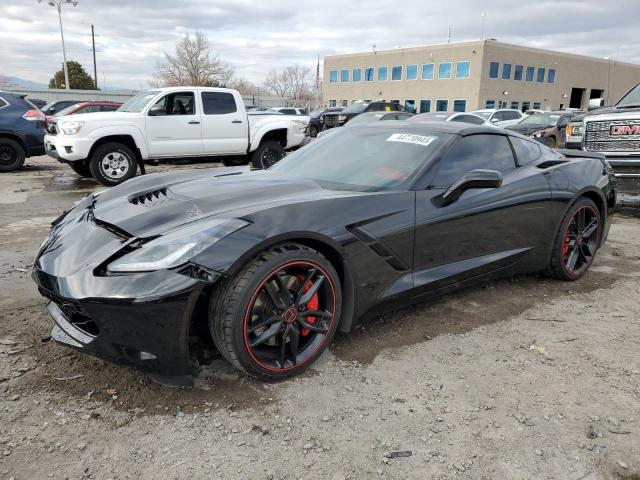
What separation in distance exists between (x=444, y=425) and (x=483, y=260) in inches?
58.8

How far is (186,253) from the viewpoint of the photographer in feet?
7.64

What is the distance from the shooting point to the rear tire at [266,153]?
35.6ft

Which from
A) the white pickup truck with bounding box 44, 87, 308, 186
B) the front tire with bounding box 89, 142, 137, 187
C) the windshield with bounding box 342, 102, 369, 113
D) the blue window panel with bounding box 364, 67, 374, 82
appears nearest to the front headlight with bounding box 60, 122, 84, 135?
the white pickup truck with bounding box 44, 87, 308, 186

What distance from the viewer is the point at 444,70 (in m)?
47.9

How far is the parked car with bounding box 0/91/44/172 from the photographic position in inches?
420

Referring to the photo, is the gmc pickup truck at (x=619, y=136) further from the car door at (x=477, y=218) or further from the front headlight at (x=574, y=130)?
the car door at (x=477, y=218)

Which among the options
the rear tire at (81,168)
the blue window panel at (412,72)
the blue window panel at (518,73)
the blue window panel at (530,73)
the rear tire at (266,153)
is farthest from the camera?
the blue window panel at (412,72)

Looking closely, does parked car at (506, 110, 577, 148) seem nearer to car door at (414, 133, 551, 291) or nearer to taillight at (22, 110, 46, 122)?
car door at (414, 133, 551, 291)

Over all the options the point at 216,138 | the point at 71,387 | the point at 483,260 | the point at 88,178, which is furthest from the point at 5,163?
the point at 483,260

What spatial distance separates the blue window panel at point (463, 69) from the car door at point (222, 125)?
133 ft

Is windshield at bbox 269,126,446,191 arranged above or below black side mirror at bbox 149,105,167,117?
below

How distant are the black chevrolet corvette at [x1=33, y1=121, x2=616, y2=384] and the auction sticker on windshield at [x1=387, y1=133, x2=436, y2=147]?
0.05ft

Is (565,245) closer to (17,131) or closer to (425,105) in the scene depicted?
(17,131)


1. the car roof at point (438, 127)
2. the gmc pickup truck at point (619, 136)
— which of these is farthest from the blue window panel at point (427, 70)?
the car roof at point (438, 127)
